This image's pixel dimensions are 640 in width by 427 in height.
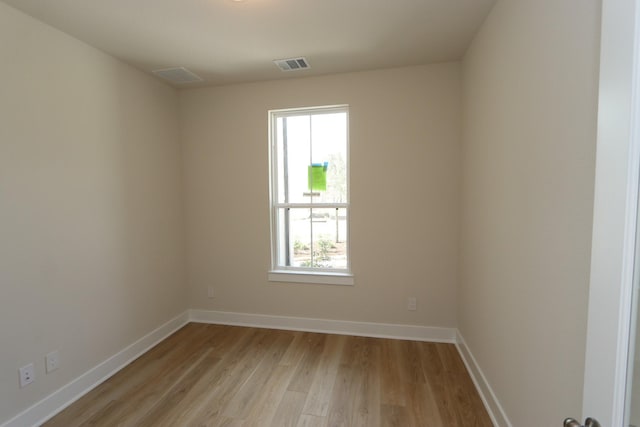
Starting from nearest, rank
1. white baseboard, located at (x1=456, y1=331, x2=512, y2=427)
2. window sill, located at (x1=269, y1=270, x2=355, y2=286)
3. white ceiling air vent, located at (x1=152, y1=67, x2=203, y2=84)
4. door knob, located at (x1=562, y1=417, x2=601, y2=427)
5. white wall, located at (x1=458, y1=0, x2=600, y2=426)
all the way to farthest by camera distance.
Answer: door knob, located at (x1=562, y1=417, x2=601, y2=427), white wall, located at (x1=458, y1=0, x2=600, y2=426), white baseboard, located at (x1=456, y1=331, x2=512, y2=427), white ceiling air vent, located at (x1=152, y1=67, x2=203, y2=84), window sill, located at (x1=269, y1=270, x2=355, y2=286)

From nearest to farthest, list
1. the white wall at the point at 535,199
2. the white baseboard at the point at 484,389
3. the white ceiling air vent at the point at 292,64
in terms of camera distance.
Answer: the white wall at the point at 535,199, the white baseboard at the point at 484,389, the white ceiling air vent at the point at 292,64

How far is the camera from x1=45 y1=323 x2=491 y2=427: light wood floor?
6.33 feet

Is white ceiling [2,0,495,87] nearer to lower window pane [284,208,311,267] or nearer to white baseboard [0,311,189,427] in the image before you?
lower window pane [284,208,311,267]

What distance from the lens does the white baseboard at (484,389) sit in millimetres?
1765

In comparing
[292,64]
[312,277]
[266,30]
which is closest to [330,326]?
[312,277]

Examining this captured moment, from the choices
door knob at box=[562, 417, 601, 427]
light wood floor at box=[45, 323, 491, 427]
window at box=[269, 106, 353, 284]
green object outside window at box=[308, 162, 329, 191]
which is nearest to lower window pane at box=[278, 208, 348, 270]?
window at box=[269, 106, 353, 284]

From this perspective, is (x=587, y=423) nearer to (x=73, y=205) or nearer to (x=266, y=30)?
(x=266, y=30)

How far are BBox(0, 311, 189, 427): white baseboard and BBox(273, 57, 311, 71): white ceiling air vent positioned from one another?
110 inches

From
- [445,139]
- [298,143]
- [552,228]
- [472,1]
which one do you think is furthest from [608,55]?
[298,143]

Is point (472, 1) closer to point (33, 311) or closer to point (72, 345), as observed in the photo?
point (33, 311)

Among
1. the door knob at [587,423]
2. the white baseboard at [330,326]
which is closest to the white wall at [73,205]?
the white baseboard at [330,326]

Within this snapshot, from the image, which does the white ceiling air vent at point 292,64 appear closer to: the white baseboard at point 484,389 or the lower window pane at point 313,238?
the lower window pane at point 313,238

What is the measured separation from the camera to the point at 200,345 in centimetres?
287

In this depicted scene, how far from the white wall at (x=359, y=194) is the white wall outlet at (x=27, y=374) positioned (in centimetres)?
157
